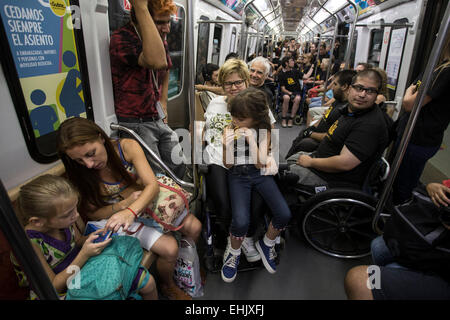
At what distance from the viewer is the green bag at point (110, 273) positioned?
110 centimetres

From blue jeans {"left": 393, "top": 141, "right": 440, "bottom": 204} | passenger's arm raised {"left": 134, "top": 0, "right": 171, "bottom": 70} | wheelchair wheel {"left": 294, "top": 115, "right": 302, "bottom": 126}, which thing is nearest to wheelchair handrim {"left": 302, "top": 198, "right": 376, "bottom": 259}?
blue jeans {"left": 393, "top": 141, "right": 440, "bottom": 204}

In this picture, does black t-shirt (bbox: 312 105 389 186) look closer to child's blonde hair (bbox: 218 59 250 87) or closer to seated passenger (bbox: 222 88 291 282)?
seated passenger (bbox: 222 88 291 282)

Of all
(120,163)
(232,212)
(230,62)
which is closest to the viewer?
(120,163)

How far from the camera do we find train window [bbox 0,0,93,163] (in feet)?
4.15

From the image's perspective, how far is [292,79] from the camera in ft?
21.0

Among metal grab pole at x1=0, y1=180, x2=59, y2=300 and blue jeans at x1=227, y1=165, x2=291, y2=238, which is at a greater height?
metal grab pole at x1=0, y1=180, x2=59, y2=300

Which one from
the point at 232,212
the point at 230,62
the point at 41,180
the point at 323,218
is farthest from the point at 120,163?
the point at 323,218

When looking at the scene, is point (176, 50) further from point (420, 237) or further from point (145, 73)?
point (420, 237)

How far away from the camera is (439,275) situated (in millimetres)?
1190

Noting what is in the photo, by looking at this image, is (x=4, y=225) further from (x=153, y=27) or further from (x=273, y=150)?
(x=273, y=150)

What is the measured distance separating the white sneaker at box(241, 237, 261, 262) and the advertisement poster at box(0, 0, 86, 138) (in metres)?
1.61

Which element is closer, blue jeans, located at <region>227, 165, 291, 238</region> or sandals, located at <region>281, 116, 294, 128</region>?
blue jeans, located at <region>227, 165, 291, 238</region>

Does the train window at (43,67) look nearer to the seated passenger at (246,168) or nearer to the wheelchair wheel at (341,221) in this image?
the seated passenger at (246,168)

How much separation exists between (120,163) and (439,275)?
69.4 inches
